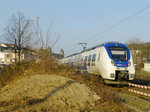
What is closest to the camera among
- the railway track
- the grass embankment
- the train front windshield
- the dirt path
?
the dirt path

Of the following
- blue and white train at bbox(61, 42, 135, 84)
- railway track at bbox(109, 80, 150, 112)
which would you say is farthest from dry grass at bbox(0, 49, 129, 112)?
blue and white train at bbox(61, 42, 135, 84)

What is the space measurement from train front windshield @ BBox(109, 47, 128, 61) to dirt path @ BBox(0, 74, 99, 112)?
6.60 metres

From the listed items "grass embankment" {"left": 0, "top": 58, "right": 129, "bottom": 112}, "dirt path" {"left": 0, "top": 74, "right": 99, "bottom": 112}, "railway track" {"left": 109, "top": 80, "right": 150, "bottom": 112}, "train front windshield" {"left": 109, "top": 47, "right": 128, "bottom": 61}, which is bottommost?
"railway track" {"left": 109, "top": 80, "right": 150, "bottom": 112}

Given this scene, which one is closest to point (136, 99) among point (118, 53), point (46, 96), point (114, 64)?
point (46, 96)

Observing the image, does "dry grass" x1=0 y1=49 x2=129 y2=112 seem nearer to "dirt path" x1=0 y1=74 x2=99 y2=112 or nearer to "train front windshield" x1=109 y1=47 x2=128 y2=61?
"dirt path" x1=0 y1=74 x2=99 y2=112

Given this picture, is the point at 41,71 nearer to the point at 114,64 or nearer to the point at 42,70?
the point at 42,70

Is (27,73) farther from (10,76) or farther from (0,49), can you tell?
(0,49)

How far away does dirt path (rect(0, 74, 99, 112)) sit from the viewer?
805cm

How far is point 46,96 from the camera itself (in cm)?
900

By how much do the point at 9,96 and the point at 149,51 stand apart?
5978 cm

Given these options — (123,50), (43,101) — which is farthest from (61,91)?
(123,50)

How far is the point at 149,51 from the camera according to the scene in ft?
212

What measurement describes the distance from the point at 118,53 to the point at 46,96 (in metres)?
8.92

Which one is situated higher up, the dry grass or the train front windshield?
the train front windshield
